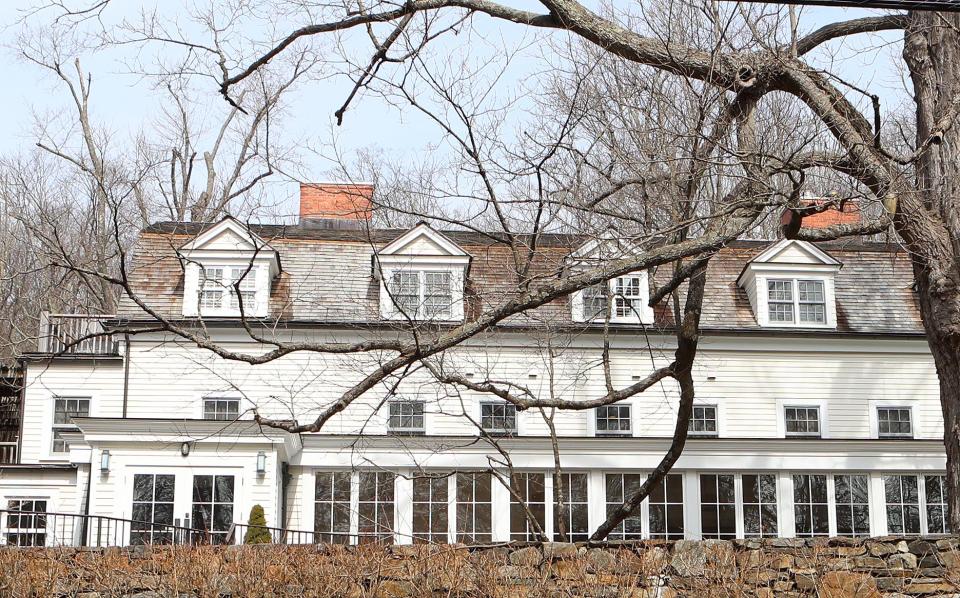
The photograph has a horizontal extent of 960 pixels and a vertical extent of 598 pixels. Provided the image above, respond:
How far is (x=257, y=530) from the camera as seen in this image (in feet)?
59.2

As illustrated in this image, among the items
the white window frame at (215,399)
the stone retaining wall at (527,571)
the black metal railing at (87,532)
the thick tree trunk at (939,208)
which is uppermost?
the thick tree trunk at (939,208)

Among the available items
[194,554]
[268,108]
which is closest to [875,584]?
[194,554]

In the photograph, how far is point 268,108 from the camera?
1127 centimetres

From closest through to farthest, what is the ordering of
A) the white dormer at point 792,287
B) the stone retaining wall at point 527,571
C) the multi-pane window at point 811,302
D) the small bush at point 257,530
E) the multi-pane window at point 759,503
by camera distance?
1. the stone retaining wall at point 527,571
2. the small bush at point 257,530
3. the multi-pane window at point 759,503
4. the white dormer at point 792,287
5. the multi-pane window at point 811,302

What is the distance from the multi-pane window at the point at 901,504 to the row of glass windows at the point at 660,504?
0.02 m

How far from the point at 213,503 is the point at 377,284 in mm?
5653

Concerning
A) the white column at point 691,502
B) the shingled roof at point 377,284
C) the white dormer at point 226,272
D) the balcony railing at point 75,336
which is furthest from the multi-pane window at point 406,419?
the balcony railing at point 75,336

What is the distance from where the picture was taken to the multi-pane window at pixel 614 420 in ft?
73.6

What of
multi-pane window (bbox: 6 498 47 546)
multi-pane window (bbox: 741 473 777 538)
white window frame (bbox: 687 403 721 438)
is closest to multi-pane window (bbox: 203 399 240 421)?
multi-pane window (bbox: 6 498 47 546)

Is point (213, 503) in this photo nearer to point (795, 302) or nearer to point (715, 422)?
point (715, 422)

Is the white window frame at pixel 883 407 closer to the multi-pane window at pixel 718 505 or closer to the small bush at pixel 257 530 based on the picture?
the multi-pane window at pixel 718 505

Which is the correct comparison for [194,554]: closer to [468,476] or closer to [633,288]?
[468,476]

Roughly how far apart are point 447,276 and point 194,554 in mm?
12787

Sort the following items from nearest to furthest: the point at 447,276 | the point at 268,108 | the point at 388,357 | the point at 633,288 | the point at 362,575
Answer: the point at 362,575 < the point at 268,108 < the point at 388,357 < the point at 447,276 < the point at 633,288
